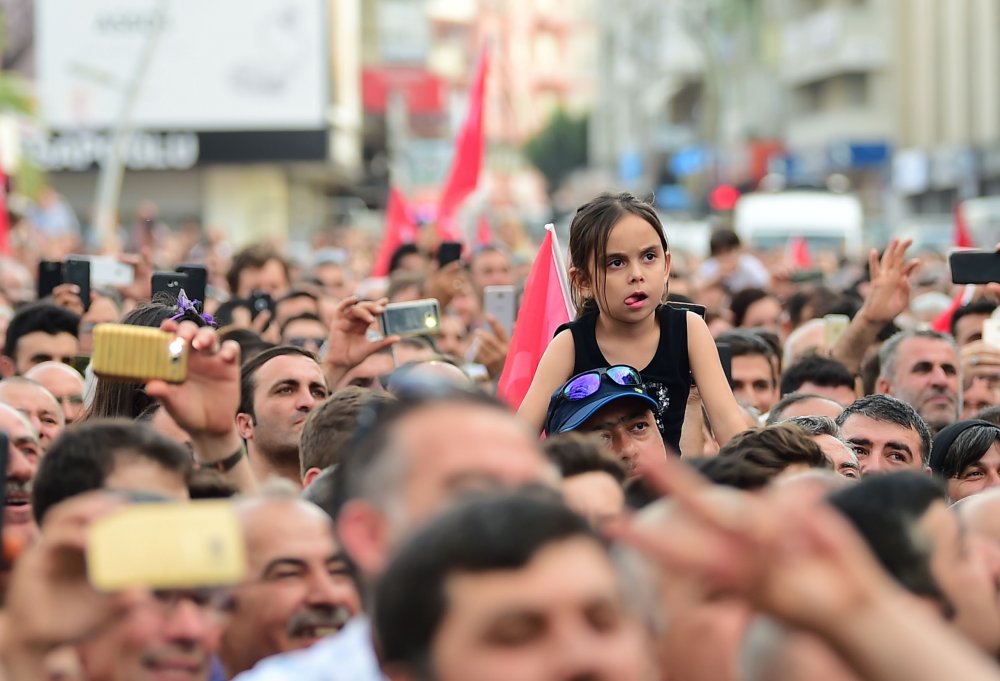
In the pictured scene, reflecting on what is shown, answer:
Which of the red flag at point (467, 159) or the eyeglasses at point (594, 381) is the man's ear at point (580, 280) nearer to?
the eyeglasses at point (594, 381)

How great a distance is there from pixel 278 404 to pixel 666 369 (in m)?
1.31

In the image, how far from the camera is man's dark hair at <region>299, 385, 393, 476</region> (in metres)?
5.02

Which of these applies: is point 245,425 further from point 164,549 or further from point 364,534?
point 164,549

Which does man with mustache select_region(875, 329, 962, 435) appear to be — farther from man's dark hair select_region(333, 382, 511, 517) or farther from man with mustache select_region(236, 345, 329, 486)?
man's dark hair select_region(333, 382, 511, 517)

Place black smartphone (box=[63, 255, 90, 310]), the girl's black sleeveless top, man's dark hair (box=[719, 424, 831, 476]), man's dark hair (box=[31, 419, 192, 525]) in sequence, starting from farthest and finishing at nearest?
black smartphone (box=[63, 255, 90, 310]), the girl's black sleeveless top, man's dark hair (box=[719, 424, 831, 476]), man's dark hair (box=[31, 419, 192, 525])

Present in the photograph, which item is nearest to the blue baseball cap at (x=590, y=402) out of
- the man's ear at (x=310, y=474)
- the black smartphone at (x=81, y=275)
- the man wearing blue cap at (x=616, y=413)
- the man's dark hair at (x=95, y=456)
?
the man wearing blue cap at (x=616, y=413)

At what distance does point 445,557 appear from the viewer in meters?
2.61

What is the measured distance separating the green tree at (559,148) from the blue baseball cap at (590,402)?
11050cm

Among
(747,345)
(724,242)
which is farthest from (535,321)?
(724,242)

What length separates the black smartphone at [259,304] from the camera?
10439 millimetres

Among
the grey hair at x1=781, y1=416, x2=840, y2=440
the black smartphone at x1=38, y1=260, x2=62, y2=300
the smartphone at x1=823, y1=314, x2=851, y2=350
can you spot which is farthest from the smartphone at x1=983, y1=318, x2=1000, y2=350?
the black smartphone at x1=38, y1=260, x2=62, y2=300

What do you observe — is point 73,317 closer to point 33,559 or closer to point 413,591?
point 33,559

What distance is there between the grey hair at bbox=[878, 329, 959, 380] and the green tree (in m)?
107

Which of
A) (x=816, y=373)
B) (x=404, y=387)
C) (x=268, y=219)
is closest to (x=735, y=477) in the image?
(x=404, y=387)
